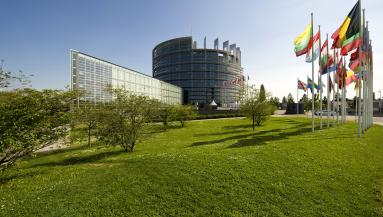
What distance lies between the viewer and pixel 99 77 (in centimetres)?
4312

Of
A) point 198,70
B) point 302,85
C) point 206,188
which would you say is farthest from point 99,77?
point 198,70

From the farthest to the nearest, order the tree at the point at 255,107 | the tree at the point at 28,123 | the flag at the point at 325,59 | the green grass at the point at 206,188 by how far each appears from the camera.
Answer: the tree at the point at 255,107 < the flag at the point at 325,59 < the tree at the point at 28,123 < the green grass at the point at 206,188

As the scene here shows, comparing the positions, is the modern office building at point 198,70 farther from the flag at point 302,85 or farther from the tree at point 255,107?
the tree at point 255,107

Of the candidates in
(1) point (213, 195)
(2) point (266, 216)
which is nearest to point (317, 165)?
(2) point (266, 216)

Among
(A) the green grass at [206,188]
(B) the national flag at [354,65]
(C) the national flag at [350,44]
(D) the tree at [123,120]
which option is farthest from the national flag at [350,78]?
(D) the tree at [123,120]

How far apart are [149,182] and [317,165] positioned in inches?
295

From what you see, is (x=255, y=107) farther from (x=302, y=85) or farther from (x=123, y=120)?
(x=302, y=85)

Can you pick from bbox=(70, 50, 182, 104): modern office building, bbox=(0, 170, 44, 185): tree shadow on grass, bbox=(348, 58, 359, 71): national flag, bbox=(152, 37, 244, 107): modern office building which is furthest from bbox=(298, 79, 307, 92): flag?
bbox=(152, 37, 244, 107): modern office building

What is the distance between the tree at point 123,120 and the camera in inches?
559

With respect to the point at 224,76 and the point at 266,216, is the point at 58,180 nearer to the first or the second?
the point at 266,216

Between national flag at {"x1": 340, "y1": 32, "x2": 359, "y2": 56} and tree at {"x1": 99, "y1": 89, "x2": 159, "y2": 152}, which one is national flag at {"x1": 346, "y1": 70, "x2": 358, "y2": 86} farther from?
tree at {"x1": 99, "y1": 89, "x2": 159, "y2": 152}

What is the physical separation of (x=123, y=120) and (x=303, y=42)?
17.3 m

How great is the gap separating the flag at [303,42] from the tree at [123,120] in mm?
14723

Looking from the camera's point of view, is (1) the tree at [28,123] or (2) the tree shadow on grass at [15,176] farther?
(2) the tree shadow on grass at [15,176]
